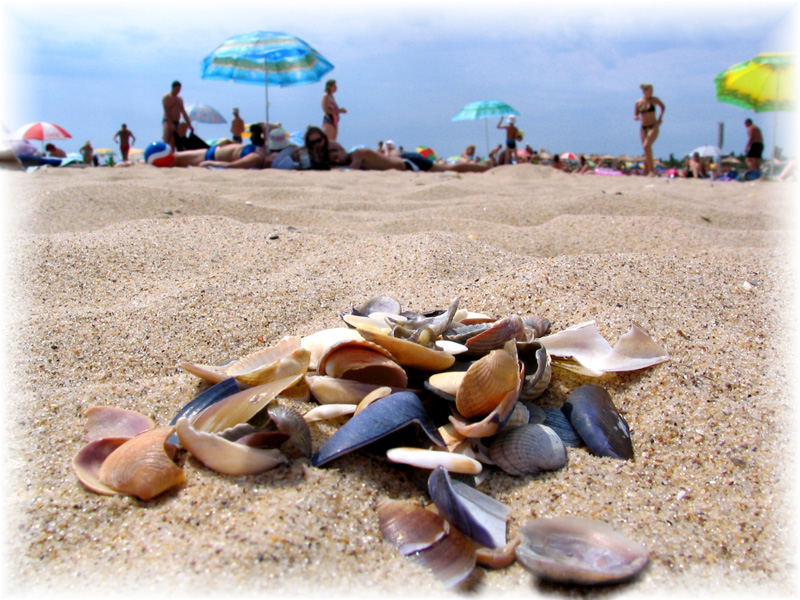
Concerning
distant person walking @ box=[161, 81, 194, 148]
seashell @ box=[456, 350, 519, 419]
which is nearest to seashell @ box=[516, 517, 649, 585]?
seashell @ box=[456, 350, 519, 419]

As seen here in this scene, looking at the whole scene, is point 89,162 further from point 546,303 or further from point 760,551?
point 760,551

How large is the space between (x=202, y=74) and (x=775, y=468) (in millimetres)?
11466

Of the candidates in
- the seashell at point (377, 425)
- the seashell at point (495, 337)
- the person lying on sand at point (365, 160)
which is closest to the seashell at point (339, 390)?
the seashell at point (377, 425)

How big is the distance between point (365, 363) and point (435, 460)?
343 mm

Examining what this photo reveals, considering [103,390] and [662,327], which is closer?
[103,390]

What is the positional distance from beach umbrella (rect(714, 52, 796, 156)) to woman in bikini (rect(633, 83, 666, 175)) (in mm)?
1585

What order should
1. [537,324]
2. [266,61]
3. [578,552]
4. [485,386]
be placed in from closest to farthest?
1. [578,552]
2. [485,386]
3. [537,324]
4. [266,61]

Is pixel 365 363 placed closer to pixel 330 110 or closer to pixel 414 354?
pixel 414 354

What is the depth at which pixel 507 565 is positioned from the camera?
1026mm

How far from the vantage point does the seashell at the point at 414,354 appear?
138cm

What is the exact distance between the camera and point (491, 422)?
121 cm

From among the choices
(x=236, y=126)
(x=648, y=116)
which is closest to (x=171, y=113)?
(x=236, y=126)

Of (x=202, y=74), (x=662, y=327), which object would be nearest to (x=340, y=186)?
(x=662, y=327)

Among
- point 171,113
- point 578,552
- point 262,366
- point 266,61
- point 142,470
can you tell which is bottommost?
point 578,552
